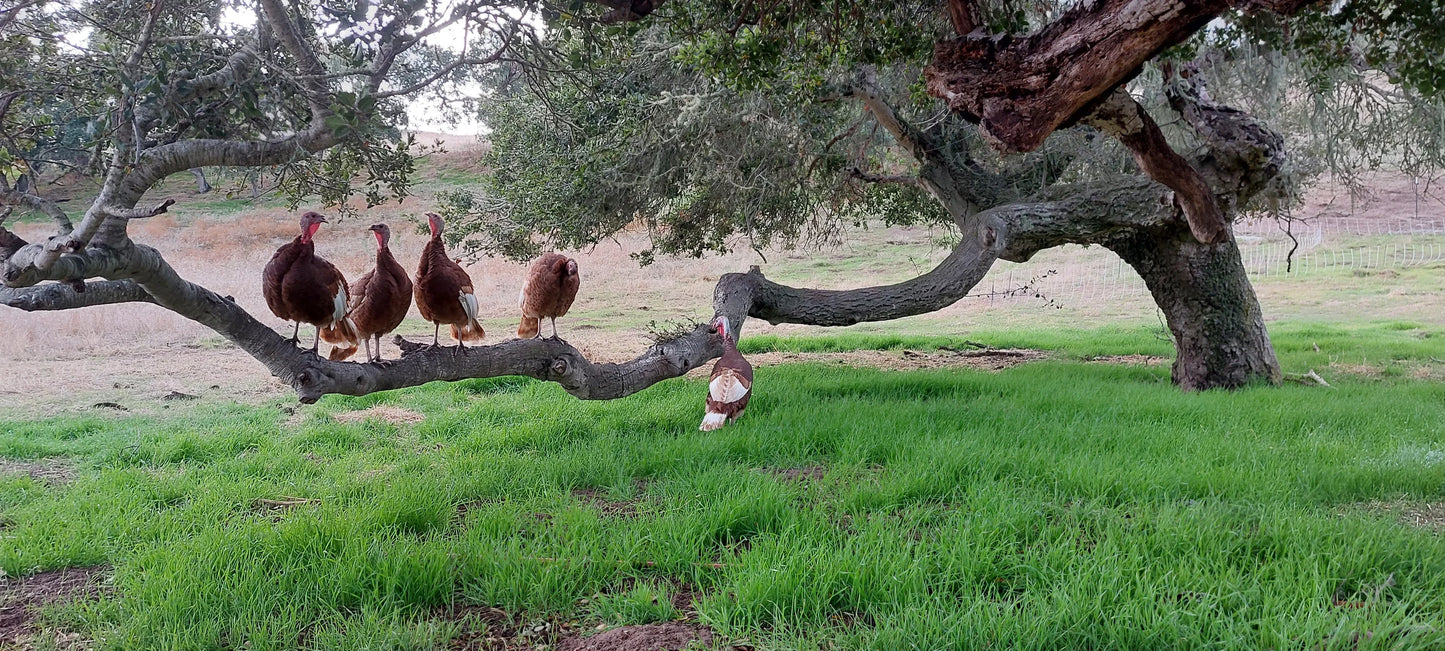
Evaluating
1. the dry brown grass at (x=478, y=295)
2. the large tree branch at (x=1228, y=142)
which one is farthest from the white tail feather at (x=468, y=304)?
the large tree branch at (x=1228, y=142)

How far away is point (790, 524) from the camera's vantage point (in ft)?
10.7

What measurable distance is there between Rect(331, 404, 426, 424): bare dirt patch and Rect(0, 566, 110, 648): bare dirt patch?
2.87 meters

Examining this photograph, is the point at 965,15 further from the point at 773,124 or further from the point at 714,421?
the point at 714,421

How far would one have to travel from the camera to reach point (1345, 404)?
18.6 ft

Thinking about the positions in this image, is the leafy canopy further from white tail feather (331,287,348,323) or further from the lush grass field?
the lush grass field

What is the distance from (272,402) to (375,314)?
4.20m

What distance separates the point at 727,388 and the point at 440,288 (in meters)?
1.93

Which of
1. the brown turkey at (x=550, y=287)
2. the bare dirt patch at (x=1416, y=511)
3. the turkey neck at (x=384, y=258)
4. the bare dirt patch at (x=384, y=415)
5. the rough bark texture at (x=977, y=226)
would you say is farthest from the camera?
the bare dirt patch at (x=384, y=415)

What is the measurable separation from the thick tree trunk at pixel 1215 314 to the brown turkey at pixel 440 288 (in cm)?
623

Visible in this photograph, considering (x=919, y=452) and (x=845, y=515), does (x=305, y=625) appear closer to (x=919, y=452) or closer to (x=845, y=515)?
(x=845, y=515)

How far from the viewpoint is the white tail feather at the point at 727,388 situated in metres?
5.08

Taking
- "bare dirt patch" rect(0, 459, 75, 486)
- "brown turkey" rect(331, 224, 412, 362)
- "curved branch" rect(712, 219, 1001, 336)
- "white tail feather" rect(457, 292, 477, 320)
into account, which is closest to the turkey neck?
"brown turkey" rect(331, 224, 412, 362)

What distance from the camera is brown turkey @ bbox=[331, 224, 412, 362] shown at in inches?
155

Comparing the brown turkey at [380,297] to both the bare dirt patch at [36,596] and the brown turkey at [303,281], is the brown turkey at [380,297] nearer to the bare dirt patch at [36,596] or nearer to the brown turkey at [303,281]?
the brown turkey at [303,281]
